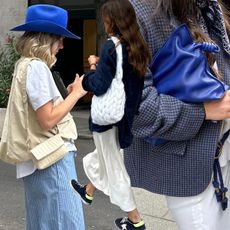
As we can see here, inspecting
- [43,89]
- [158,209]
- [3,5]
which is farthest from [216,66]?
[3,5]

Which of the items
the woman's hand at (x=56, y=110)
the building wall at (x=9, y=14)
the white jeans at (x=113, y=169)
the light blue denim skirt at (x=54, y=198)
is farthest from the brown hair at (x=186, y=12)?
the building wall at (x=9, y=14)

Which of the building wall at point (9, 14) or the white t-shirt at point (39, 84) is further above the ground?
the white t-shirt at point (39, 84)

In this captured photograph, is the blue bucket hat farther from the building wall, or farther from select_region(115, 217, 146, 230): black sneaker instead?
the building wall

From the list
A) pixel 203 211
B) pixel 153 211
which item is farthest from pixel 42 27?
pixel 153 211

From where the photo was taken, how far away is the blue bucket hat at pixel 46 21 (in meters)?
3.26

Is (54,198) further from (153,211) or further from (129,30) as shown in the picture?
(153,211)

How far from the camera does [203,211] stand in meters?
2.10

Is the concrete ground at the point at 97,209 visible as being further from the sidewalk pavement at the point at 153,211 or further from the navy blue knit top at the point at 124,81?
the navy blue knit top at the point at 124,81

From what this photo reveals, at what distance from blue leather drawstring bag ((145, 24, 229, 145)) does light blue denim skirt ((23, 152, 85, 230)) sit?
1409 mm

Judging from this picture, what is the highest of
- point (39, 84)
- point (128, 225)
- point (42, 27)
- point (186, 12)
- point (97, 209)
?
point (186, 12)

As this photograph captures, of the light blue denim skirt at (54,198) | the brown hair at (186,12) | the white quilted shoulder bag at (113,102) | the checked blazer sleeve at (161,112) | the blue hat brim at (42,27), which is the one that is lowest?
the light blue denim skirt at (54,198)

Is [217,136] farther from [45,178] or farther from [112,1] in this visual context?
[45,178]

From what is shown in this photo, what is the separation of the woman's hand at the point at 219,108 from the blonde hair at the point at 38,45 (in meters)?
1.49

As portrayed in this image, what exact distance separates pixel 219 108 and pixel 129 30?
47 cm
